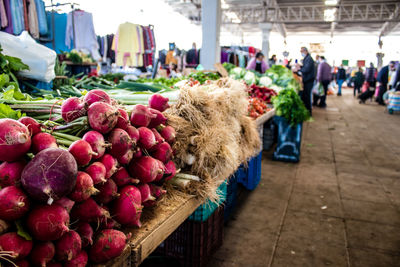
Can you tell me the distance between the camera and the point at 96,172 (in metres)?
0.98

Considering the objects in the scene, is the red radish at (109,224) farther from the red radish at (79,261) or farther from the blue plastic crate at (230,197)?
the blue plastic crate at (230,197)

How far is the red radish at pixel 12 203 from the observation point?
765mm

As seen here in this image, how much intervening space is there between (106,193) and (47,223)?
0.88 feet

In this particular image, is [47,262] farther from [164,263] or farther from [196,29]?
[196,29]

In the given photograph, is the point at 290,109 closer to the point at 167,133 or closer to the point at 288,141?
the point at 288,141

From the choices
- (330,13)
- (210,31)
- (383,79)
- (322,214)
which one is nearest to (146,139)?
(322,214)

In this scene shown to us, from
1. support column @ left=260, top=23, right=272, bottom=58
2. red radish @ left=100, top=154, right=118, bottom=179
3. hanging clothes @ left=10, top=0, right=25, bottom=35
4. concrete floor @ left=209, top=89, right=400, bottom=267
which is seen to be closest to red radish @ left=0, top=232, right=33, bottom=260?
red radish @ left=100, top=154, right=118, bottom=179

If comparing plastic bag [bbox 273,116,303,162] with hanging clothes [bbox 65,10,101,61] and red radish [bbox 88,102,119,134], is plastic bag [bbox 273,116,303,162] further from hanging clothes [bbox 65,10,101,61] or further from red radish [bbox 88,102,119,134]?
hanging clothes [bbox 65,10,101,61]

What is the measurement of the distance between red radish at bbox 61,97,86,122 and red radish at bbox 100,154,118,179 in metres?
0.20

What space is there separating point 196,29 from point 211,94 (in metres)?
22.0

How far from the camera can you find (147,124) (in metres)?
1.34

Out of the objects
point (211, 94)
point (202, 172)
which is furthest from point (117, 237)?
point (211, 94)

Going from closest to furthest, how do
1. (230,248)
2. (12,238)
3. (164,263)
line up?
1. (12,238)
2. (164,263)
3. (230,248)

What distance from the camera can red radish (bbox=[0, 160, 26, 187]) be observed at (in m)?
0.82
